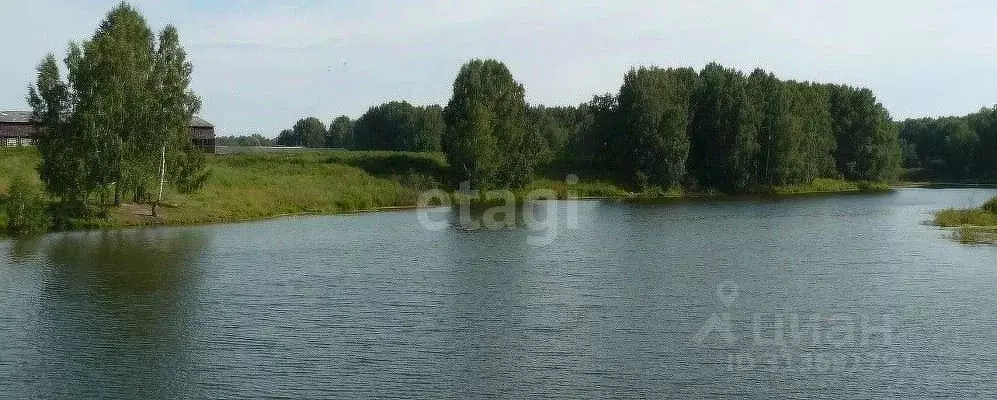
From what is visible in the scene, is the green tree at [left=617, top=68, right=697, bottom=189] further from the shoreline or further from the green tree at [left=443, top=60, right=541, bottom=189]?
the green tree at [left=443, top=60, right=541, bottom=189]

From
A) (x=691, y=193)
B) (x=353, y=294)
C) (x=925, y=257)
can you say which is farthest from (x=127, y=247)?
(x=691, y=193)

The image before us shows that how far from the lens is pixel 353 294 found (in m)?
25.7

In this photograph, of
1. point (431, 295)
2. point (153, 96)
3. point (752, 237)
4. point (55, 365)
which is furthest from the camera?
point (153, 96)

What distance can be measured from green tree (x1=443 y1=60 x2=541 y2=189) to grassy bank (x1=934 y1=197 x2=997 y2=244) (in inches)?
1326

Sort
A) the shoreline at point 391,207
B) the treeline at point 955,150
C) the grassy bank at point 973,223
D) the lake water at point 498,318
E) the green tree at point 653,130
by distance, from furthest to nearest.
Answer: the treeline at point 955,150, the green tree at point 653,130, the shoreline at point 391,207, the grassy bank at point 973,223, the lake water at point 498,318

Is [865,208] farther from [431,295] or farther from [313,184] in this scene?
[431,295]

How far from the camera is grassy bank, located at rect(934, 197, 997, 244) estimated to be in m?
37.6

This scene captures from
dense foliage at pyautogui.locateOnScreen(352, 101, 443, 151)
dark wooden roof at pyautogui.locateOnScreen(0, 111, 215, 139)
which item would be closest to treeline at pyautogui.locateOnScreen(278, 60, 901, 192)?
dark wooden roof at pyautogui.locateOnScreen(0, 111, 215, 139)

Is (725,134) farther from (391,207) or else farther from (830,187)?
(391,207)

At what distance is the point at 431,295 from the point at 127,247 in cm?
1728

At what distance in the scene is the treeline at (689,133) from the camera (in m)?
74.3

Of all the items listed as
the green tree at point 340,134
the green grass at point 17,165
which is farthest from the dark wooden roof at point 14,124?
the green tree at point 340,134

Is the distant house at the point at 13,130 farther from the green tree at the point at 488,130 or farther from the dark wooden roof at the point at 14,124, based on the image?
the green tree at the point at 488,130

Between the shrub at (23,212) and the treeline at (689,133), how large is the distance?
33.9 metres
